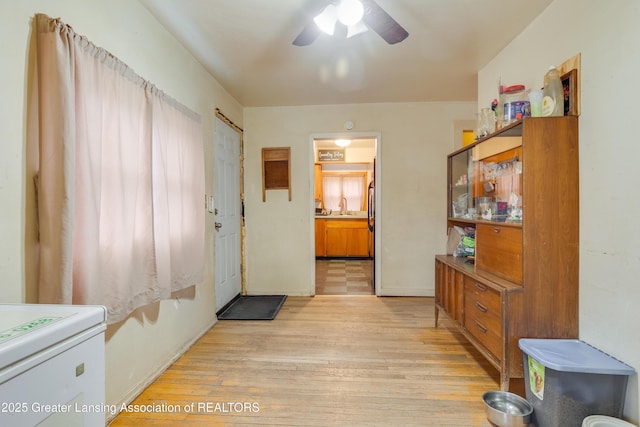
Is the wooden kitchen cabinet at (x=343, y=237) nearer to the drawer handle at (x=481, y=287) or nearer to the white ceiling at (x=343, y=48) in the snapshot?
the white ceiling at (x=343, y=48)

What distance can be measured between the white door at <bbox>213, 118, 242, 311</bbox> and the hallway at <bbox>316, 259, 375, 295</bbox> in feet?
3.83

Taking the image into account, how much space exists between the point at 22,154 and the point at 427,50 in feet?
8.63

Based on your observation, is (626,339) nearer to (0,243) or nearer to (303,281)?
(0,243)

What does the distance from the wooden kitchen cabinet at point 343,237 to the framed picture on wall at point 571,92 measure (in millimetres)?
4680

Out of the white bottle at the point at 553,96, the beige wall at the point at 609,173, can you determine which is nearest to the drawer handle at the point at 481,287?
the beige wall at the point at 609,173

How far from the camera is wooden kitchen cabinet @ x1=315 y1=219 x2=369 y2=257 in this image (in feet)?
20.7

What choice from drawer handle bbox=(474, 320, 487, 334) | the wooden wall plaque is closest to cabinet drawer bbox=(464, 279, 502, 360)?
drawer handle bbox=(474, 320, 487, 334)

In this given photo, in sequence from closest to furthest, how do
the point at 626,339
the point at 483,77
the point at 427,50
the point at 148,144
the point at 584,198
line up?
the point at 626,339 < the point at 584,198 < the point at 148,144 < the point at 427,50 < the point at 483,77

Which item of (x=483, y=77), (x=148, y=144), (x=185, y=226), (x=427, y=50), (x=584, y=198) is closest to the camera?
(x=584, y=198)

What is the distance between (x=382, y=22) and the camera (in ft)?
5.27

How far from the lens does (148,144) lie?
179 centimetres

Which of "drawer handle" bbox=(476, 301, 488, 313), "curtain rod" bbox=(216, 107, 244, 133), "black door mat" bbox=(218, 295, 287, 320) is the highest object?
"curtain rod" bbox=(216, 107, 244, 133)

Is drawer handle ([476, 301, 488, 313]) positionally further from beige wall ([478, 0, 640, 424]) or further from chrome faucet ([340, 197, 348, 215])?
chrome faucet ([340, 197, 348, 215])

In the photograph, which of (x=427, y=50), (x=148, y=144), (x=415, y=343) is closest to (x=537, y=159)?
(x=427, y=50)
